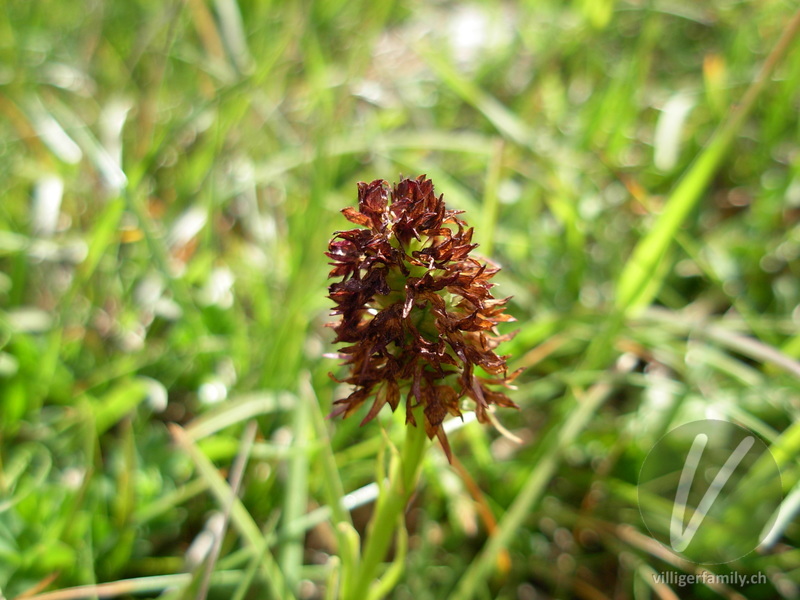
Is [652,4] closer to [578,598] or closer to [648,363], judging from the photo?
[648,363]

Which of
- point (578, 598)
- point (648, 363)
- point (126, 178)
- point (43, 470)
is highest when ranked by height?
point (126, 178)

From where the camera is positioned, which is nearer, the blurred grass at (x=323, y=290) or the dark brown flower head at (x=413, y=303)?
the dark brown flower head at (x=413, y=303)

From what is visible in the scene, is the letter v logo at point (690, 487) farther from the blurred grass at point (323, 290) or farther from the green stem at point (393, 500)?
the green stem at point (393, 500)

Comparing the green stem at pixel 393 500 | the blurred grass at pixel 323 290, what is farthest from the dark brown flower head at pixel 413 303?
the blurred grass at pixel 323 290

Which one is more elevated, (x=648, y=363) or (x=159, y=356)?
(x=159, y=356)

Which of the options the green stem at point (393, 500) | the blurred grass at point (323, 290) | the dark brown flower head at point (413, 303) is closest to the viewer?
the dark brown flower head at point (413, 303)

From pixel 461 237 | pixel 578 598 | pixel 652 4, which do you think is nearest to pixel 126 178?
pixel 461 237

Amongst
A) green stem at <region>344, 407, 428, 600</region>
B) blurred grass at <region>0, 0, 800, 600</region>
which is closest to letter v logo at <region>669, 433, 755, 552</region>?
blurred grass at <region>0, 0, 800, 600</region>
